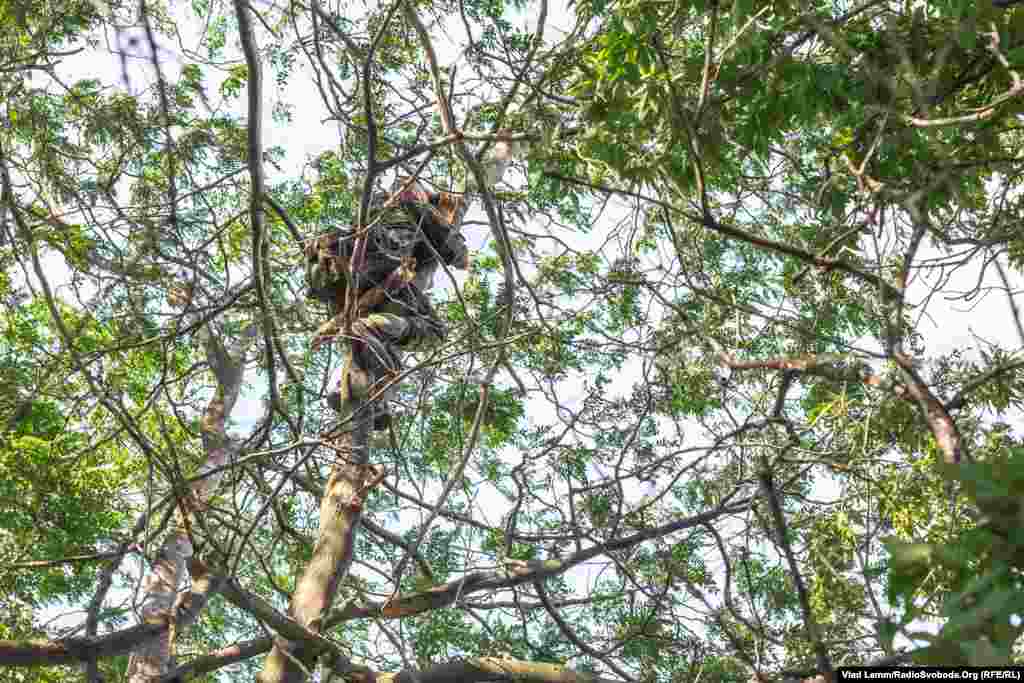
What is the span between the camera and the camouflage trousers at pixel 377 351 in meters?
4.55

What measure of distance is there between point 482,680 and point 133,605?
1.54 m

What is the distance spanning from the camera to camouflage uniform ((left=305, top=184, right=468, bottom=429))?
175 inches

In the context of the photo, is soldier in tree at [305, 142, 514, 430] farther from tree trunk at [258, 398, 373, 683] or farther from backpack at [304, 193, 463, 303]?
tree trunk at [258, 398, 373, 683]

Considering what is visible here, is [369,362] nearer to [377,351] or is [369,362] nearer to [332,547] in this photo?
[377,351]

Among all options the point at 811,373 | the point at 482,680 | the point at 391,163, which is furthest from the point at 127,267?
the point at 811,373

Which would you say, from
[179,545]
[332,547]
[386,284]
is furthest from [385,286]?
[179,545]

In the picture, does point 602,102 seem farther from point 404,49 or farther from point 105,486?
point 105,486

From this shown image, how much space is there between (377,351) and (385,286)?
1.20 ft

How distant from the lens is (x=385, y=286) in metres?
4.66

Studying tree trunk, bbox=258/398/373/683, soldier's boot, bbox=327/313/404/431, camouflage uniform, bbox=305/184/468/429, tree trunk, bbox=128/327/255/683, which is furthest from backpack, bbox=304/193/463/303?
tree trunk, bbox=128/327/255/683

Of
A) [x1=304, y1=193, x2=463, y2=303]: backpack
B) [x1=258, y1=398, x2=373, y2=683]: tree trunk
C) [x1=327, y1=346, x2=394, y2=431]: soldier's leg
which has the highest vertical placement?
[x1=304, y1=193, x2=463, y2=303]: backpack

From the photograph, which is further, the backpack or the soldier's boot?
the soldier's boot

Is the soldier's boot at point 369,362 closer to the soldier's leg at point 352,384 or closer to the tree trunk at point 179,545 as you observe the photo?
the soldier's leg at point 352,384

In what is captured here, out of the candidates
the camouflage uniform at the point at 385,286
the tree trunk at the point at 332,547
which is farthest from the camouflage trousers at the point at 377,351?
the tree trunk at the point at 332,547
